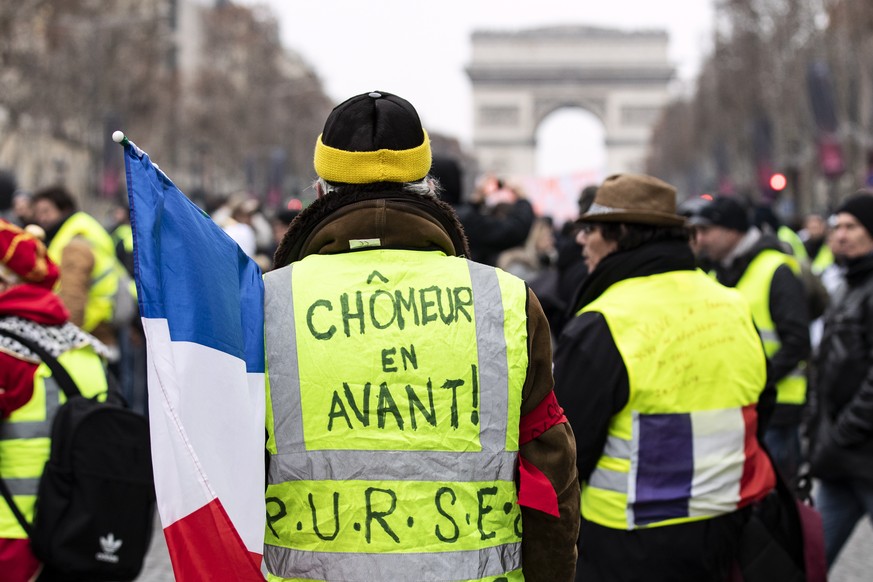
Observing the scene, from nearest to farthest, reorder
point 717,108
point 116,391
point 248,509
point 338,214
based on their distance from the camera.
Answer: point 248,509, point 338,214, point 116,391, point 717,108

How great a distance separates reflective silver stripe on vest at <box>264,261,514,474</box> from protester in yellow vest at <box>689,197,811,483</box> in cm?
354

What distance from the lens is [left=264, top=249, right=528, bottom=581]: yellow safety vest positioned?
2434 mm

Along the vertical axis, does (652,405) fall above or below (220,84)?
below

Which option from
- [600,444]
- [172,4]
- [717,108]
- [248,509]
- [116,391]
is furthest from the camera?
[172,4]


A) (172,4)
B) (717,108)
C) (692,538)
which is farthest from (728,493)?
(172,4)

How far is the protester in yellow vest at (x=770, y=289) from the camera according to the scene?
5.85 metres

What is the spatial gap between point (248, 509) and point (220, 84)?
48072 mm

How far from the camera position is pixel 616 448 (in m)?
3.51

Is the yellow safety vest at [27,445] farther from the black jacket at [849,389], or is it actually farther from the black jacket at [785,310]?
the black jacket at [785,310]

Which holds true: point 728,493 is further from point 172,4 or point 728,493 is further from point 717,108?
point 172,4

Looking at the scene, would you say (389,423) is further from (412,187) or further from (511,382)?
(412,187)

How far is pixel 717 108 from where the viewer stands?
157 feet

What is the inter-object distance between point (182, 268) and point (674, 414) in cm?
158

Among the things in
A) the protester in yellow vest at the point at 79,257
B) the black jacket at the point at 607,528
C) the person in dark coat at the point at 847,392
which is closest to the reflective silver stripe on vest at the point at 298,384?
the black jacket at the point at 607,528
